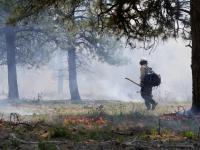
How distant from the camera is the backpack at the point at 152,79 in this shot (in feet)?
54.1

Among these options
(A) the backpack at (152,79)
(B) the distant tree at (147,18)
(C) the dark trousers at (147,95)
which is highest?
(B) the distant tree at (147,18)

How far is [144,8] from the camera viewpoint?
13875mm

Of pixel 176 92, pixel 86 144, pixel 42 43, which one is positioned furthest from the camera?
pixel 176 92

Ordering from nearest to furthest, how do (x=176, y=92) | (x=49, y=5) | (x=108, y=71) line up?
1. (x=49, y=5)
2. (x=176, y=92)
3. (x=108, y=71)

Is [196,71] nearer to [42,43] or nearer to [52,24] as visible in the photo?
[52,24]

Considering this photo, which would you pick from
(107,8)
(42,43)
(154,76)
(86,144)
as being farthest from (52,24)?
(86,144)

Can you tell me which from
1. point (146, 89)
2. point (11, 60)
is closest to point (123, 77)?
point (11, 60)

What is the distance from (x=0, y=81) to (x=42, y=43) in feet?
119

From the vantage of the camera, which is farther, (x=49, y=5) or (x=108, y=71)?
(x=108, y=71)

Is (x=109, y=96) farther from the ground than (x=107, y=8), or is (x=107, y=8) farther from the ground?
(x=107, y=8)

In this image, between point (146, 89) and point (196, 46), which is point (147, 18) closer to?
point (196, 46)

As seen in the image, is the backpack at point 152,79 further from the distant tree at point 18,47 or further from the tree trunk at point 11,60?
the tree trunk at point 11,60

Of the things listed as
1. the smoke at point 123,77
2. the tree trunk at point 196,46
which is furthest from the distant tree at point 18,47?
the smoke at point 123,77

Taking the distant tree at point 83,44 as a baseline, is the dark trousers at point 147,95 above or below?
below
